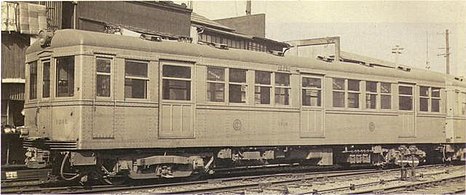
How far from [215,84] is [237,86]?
0.54 metres

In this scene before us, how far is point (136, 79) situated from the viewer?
9648 millimetres

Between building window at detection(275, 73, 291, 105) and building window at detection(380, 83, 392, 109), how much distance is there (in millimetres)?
3065

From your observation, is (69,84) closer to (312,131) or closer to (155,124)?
(155,124)

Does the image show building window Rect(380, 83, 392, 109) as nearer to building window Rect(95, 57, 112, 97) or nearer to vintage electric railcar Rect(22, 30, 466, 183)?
vintage electric railcar Rect(22, 30, 466, 183)

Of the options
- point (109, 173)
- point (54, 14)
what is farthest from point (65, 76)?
point (54, 14)

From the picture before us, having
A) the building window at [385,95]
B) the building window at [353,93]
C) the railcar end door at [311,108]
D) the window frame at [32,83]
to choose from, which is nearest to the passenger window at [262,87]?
the railcar end door at [311,108]

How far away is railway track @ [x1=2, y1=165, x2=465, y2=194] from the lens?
31.1 feet

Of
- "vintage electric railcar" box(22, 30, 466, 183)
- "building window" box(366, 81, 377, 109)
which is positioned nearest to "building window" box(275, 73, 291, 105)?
"vintage electric railcar" box(22, 30, 466, 183)

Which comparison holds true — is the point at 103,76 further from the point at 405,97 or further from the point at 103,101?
the point at 405,97

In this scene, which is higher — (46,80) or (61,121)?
(46,80)

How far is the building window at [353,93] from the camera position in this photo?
13.1m

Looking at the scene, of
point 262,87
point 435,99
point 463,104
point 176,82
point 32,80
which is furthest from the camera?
point 463,104

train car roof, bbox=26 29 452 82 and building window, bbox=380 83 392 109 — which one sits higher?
train car roof, bbox=26 29 452 82

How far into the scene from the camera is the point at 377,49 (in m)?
12.9
